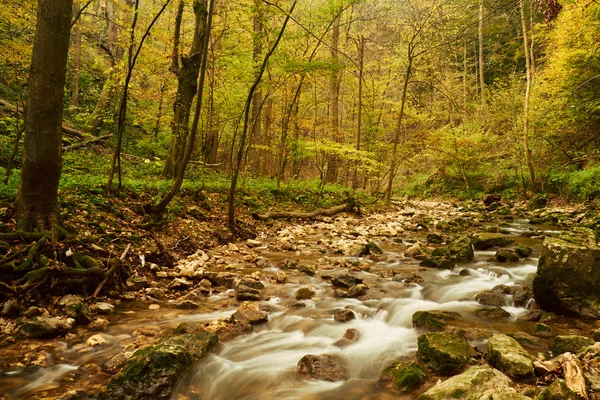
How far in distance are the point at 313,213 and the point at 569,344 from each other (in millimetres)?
9691

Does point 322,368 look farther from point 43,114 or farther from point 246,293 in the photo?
point 43,114

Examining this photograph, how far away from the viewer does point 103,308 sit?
4504mm

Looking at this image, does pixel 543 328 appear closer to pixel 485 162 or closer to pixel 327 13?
pixel 327 13

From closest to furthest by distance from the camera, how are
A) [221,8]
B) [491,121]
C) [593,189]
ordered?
[221,8] → [593,189] → [491,121]

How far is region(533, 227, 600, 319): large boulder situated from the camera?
4.45 m

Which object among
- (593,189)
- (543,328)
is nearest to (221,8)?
(543,328)

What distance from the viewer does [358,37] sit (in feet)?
55.5

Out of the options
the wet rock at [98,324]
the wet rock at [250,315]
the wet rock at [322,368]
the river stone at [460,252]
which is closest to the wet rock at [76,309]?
the wet rock at [98,324]

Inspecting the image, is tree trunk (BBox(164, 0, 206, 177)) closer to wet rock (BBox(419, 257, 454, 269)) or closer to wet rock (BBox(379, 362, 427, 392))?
wet rock (BBox(419, 257, 454, 269))

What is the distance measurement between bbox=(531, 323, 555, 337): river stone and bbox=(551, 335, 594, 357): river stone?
19.1 inches

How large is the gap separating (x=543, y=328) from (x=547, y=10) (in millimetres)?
5002

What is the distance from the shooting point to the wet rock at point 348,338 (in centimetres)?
417

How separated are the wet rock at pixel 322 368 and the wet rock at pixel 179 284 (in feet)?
8.74

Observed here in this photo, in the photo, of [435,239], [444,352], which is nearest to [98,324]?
[444,352]
